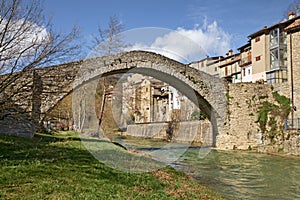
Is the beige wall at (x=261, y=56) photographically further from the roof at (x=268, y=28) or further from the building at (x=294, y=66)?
the building at (x=294, y=66)

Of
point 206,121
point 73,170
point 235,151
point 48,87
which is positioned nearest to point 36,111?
point 48,87

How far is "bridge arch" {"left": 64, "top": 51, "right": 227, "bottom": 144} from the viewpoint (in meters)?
15.4

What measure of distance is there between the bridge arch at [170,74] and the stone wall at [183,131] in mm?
1651

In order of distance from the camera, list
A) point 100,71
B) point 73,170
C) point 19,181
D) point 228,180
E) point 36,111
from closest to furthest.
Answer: point 19,181
point 73,170
point 36,111
point 228,180
point 100,71

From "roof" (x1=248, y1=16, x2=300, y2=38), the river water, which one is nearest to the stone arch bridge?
the river water

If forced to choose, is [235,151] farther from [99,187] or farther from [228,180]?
[99,187]

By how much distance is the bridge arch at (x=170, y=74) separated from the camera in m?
15.4

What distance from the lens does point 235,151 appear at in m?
17.9

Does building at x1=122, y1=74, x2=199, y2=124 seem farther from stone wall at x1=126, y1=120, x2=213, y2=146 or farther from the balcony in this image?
the balcony

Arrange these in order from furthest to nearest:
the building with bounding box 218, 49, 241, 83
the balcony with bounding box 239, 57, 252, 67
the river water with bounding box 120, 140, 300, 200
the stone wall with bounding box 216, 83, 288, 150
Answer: the building with bounding box 218, 49, 241, 83
the balcony with bounding box 239, 57, 252, 67
the stone wall with bounding box 216, 83, 288, 150
the river water with bounding box 120, 140, 300, 200

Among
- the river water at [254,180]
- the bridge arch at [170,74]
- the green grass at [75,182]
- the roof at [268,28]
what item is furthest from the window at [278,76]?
the green grass at [75,182]

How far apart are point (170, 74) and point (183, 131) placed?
10065 mm

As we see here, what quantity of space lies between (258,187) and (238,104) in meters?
11.5

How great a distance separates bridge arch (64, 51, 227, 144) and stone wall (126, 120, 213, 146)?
165cm
